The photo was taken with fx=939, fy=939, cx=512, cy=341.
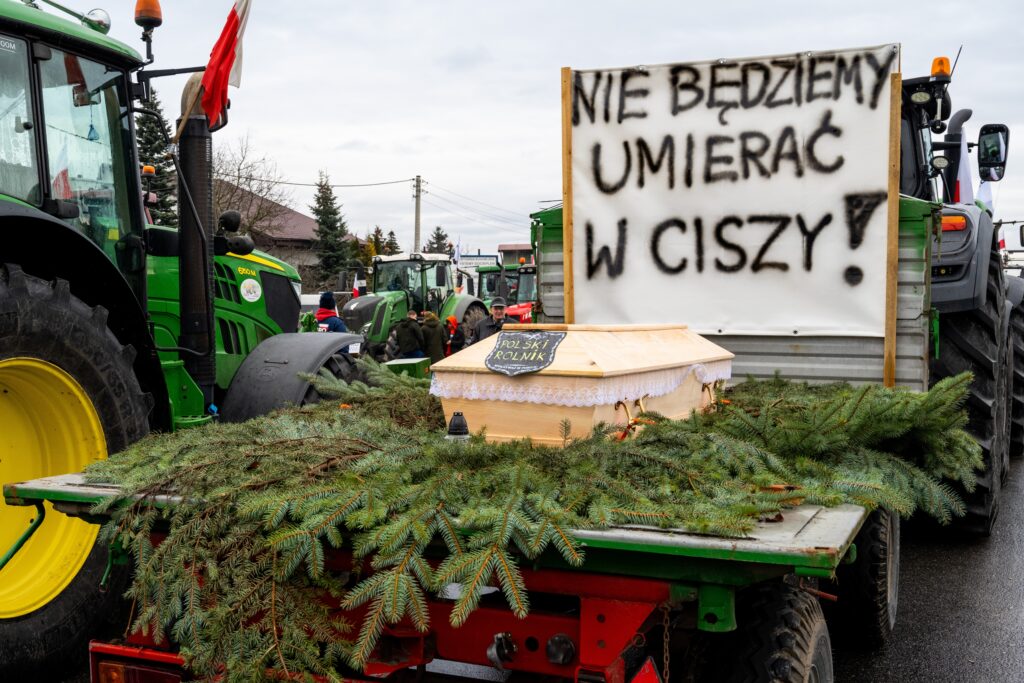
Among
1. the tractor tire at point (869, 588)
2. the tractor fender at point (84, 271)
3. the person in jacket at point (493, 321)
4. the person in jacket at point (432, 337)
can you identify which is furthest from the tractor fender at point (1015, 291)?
the person in jacket at point (432, 337)

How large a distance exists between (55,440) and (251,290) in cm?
289

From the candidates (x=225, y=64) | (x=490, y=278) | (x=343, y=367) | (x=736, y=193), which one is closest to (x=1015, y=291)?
(x=736, y=193)

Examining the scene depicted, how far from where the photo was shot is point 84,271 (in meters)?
4.39

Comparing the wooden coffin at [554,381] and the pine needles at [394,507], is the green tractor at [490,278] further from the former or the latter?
the pine needles at [394,507]

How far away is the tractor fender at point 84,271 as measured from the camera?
405cm

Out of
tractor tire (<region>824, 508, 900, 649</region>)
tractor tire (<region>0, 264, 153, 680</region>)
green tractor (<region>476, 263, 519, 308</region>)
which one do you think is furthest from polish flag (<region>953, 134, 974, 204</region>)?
green tractor (<region>476, 263, 519, 308</region>)

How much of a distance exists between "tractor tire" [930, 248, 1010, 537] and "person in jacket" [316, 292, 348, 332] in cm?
870

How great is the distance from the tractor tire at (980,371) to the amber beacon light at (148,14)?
16.2 feet

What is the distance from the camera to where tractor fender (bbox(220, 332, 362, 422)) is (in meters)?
5.77

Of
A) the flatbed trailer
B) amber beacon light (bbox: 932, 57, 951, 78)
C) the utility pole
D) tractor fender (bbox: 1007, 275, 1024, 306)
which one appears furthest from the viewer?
the utility pole

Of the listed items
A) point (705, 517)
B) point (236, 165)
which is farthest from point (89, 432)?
point (236, 165)

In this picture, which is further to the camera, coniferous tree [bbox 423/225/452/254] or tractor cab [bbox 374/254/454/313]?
coniferous tree [bbox 423/225/452/254]

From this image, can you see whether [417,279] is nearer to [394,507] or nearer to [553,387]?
[553,387]

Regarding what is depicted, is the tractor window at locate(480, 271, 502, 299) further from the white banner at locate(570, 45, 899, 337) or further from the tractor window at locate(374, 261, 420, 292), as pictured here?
the white banner at locate(570, 45, 899, 337)
